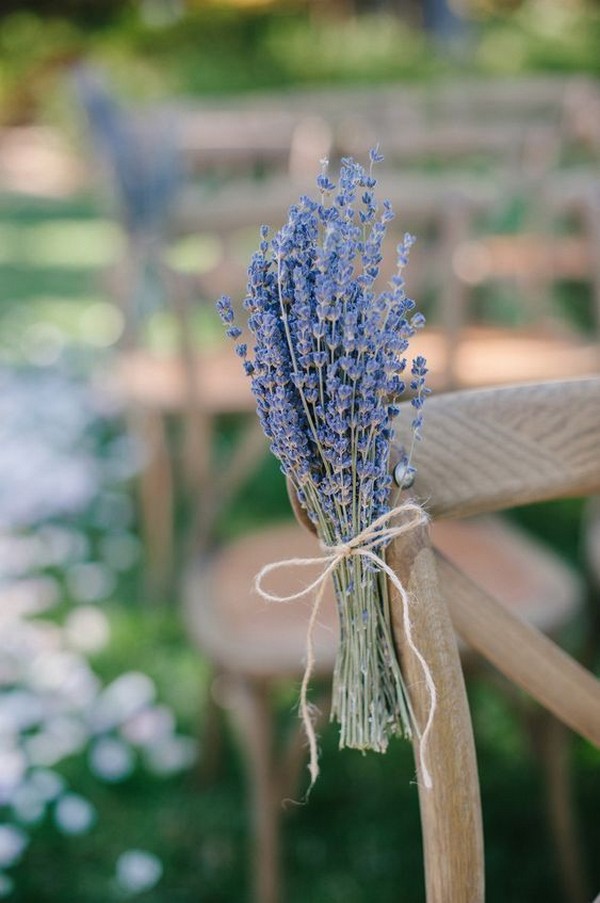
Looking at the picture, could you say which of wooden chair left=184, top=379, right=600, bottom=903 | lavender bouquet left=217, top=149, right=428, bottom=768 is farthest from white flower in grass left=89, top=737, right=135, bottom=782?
lavender bouquet left=217, top=149, right=428, bottom=768

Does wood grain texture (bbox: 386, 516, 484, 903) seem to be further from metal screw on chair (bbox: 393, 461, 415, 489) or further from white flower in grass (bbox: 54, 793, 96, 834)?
white flower in grass (bbox: 54, 793, 96, 834)

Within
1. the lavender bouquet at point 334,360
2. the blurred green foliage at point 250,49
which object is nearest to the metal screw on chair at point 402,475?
the lavender bouquet at point 334,360

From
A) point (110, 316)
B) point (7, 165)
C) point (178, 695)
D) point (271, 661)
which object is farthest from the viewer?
point (7, 165)

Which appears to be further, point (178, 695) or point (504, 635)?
point (178, 695)

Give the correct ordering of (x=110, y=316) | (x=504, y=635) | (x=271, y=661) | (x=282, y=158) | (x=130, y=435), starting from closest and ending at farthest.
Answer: (x=504, y=635)
(x=271, y=661)
(x=130, y=435)
(x=282, y=158)
(x=110, y=316)

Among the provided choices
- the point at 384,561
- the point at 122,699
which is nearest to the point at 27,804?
the point at 122,699

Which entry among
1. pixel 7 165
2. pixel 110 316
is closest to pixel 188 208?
pixel 110 316

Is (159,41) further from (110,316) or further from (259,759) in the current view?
(259,759)

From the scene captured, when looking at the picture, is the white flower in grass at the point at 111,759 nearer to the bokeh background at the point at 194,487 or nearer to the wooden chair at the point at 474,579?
the bokeh background at the point at 194,487
